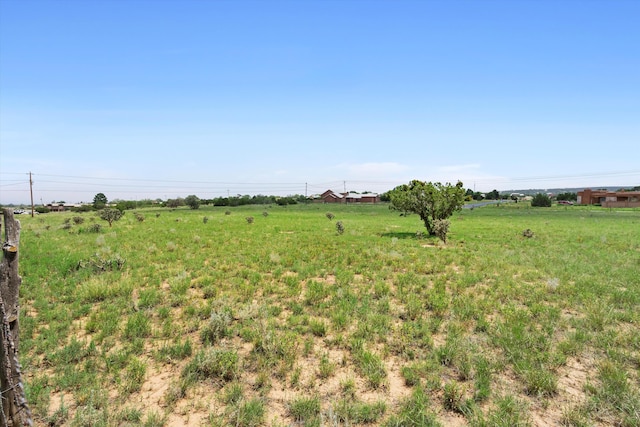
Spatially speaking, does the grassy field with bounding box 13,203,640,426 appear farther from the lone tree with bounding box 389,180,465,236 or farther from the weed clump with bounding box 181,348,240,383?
the lone tree with bounding box 389,180,465,236

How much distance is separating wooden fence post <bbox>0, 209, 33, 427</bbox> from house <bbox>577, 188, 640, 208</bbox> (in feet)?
388

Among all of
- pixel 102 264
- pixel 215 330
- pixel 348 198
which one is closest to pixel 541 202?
pixel 348 198

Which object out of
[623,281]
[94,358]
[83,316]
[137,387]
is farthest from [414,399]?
[623,281]

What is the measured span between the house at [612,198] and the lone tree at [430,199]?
93.3 m

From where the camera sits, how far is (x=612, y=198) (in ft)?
328

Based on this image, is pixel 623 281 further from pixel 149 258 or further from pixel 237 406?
pixel 149 258

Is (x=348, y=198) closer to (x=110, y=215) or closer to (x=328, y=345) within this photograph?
(x=110, y=215)

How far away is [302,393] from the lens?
5387 mm

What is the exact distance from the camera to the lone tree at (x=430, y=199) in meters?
25.2

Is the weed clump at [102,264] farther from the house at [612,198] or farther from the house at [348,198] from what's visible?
the house at [348,198]

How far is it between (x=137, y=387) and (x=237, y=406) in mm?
1858

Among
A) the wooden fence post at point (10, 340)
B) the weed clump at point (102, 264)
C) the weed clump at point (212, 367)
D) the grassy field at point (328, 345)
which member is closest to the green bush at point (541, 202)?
the grassy field at point (328, 345)

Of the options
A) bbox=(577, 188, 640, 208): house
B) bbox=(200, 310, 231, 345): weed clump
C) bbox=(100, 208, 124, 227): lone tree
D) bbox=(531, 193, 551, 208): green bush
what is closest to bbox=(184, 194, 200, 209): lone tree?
bbox=(100, 208, 124, 227): lone tree

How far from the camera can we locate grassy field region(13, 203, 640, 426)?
4980 mm
